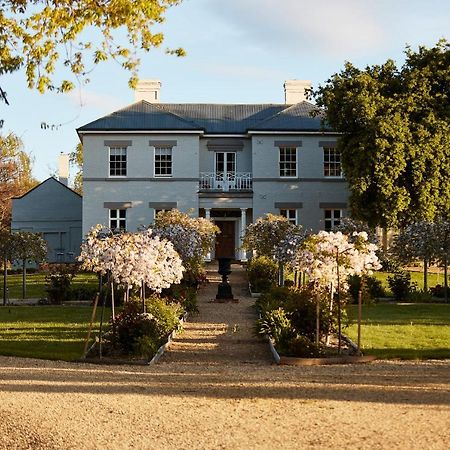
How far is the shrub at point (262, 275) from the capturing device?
2625cm

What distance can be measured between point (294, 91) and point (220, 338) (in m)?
28.8

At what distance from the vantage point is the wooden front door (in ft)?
133

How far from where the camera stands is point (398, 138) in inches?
1238

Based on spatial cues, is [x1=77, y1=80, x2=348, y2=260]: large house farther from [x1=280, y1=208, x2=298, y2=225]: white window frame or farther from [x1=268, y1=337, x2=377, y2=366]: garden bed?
[x1=268, y1=337, x2=377, y2=366]: garden bed

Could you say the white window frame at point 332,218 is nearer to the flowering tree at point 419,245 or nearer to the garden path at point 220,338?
the flowering tree at point 419,245

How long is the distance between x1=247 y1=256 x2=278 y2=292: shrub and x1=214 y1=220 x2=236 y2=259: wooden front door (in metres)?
12.9

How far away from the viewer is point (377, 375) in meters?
10.9

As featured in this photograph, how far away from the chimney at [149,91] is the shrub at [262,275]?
1840 cm

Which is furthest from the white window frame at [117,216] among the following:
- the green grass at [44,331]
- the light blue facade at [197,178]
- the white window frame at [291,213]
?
the green grass at [44,331]

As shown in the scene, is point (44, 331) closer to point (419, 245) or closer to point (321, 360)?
point (321, 360)

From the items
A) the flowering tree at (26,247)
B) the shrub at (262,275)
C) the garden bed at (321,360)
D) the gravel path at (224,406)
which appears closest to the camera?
the gravel path at (224,406)

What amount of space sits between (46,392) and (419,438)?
4.54m

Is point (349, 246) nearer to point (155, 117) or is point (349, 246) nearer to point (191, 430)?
point (191, 430)

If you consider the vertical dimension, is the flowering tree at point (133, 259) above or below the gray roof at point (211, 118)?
below
